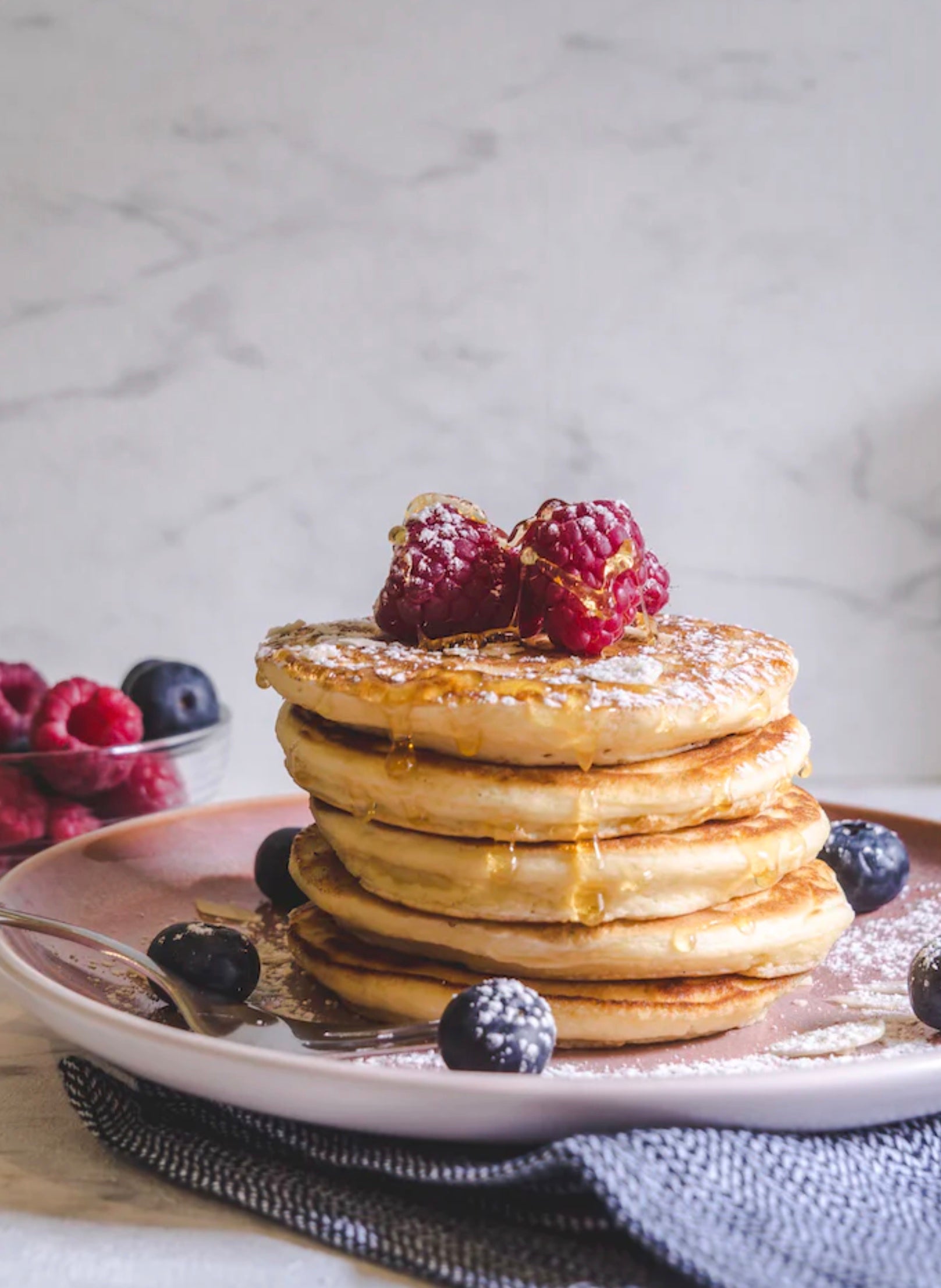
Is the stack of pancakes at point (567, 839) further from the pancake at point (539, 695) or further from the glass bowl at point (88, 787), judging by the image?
the glass bowl at point (88, 787)

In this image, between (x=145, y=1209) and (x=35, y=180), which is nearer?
(x=145, y=1209)

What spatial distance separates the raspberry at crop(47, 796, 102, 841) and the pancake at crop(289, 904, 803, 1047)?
2.53ft

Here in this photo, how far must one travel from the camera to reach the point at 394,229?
9.13ft

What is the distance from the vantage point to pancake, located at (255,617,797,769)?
1.19m

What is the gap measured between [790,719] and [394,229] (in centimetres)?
169

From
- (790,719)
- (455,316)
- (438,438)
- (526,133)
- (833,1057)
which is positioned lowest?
(833,1057)

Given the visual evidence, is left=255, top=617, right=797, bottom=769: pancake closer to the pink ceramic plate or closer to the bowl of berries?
the pink ceramic plate

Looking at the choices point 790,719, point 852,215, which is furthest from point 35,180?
point 790,719

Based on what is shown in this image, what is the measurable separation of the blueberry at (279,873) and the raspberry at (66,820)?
0.40 metres

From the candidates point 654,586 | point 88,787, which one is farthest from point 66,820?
point 654,586

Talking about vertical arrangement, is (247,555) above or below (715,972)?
above

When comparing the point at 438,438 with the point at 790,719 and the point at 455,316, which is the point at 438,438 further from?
the point at 790,719

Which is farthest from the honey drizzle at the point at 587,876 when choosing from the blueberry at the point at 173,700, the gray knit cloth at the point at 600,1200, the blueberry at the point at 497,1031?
the blueberry at the point at 173,700

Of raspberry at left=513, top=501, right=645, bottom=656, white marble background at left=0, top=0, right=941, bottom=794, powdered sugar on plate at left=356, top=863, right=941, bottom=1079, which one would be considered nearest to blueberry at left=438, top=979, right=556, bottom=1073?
powdered sugar on plate at left=356, top=863, right=941, bottom=1079
